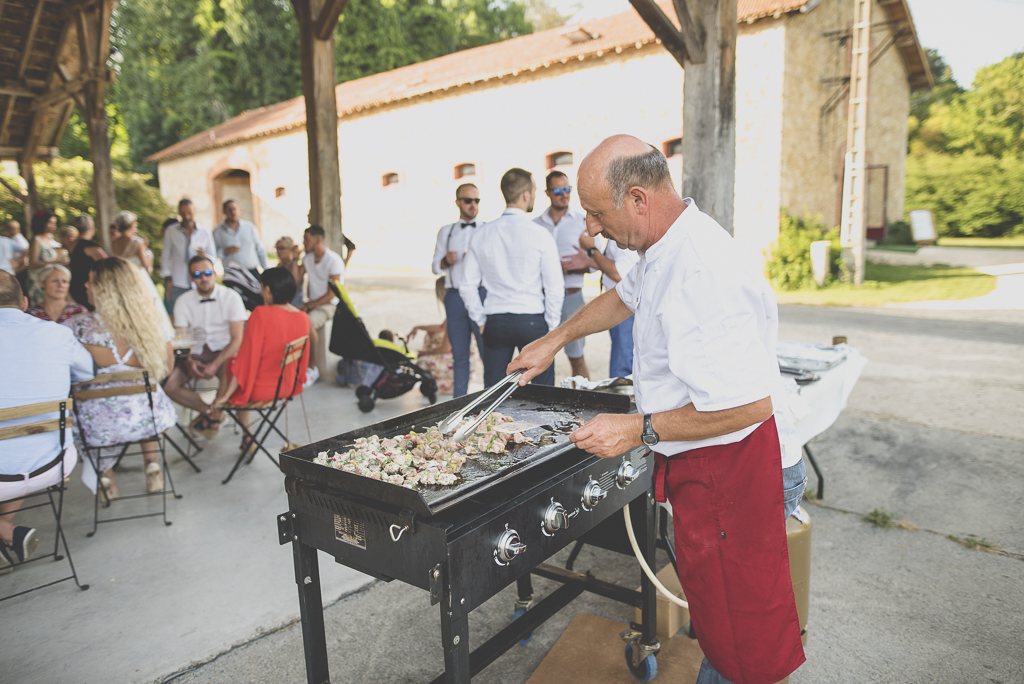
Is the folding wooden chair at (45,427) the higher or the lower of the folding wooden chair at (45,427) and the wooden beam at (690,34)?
the lower

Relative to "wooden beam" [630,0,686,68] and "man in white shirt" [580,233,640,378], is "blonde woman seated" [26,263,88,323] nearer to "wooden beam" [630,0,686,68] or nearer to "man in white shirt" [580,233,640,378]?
"man in white shirt" [580,233,640,378]

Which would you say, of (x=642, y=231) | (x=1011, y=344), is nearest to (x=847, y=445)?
(x=642, y=231)

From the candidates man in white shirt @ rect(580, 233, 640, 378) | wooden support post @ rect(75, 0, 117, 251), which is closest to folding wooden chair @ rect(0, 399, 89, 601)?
man in white shirt @ rect(580, 233, 640, 378)

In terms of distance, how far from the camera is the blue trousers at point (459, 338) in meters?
5.42

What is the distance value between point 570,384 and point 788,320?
25.9 ft

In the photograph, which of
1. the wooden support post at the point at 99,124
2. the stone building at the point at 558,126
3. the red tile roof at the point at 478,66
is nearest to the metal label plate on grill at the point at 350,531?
the wooden support post at the point at 99,124

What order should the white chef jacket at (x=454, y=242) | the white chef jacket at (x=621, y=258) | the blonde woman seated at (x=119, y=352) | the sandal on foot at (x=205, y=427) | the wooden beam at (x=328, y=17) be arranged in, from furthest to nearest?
the wooden beam at (x=328, y=17) → the white chef jacket at (x=454, y=242) → the sandal on foot at (x=205, y=427) → the white chef jacket at (x=621, y=258) → the blonde woman seated at (x=119, y=352)

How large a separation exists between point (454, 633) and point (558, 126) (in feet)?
51.3

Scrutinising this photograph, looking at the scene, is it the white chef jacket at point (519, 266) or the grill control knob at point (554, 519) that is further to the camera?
the white chef jacket at point (519, 266)

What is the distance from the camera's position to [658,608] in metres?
2.84

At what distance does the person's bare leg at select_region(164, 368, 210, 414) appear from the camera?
5000 millimetres

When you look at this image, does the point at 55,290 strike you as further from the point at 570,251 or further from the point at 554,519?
the point at 554,519

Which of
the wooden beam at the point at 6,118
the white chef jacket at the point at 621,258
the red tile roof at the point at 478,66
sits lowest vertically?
the white chef jacket at the point at 621,258

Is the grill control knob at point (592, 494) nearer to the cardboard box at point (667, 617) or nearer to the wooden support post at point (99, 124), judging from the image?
the cardboard box at point (667, 617)
